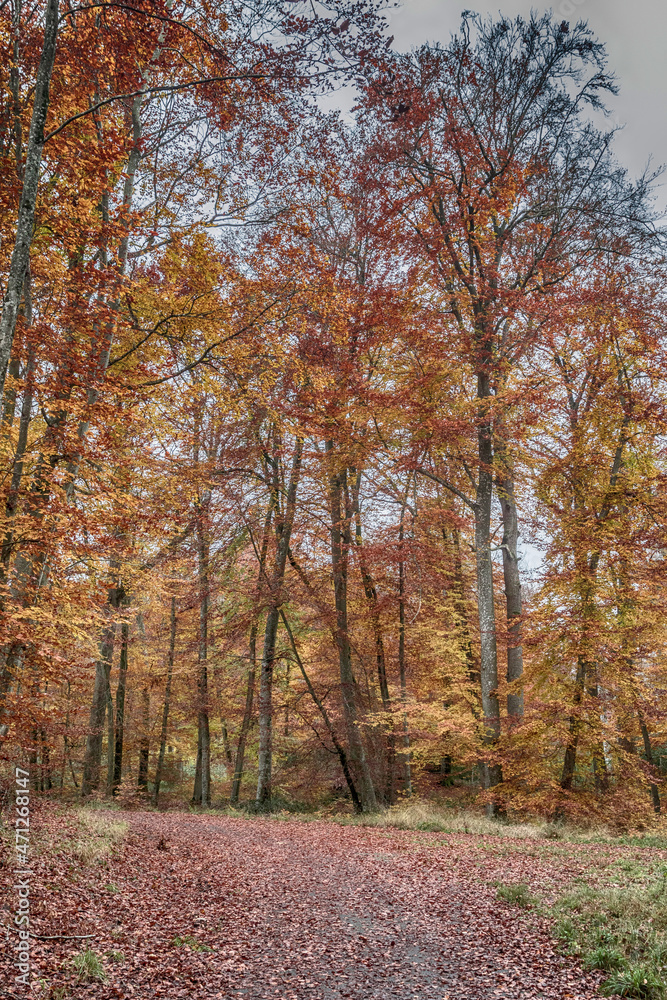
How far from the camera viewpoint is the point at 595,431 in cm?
1479

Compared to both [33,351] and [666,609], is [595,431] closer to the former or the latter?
[666,609]

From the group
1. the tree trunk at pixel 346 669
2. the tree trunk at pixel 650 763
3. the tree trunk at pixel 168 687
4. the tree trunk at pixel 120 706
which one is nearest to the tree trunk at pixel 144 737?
the tree trunk at pixel 168 687

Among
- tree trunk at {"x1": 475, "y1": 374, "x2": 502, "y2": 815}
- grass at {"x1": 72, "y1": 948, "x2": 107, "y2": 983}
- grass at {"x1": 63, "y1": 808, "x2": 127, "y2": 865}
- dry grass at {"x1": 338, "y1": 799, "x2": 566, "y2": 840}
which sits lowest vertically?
dry grass at {"x1": 338, "y1": 799, "x2": 566, "y2": 840}

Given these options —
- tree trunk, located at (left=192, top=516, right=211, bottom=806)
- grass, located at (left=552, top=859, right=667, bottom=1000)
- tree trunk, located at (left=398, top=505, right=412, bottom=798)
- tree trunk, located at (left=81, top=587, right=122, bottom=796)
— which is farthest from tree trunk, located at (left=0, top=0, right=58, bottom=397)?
tree trunk, located at (left=398, top=505, right=412, bottom=798)

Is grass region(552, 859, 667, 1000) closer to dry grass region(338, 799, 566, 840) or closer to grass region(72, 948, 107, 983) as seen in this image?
grass region(72, 948, 107, 983)

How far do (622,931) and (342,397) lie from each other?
12.6 meters

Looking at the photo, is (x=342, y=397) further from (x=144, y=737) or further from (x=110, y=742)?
(x=144, y=737)

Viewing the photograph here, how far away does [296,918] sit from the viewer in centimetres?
659

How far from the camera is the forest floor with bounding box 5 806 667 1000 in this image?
4.77 metres

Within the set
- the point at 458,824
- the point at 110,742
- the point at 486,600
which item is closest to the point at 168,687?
the point at 110,742

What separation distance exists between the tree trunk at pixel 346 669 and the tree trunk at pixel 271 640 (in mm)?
1358

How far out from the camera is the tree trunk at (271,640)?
17.2 meters

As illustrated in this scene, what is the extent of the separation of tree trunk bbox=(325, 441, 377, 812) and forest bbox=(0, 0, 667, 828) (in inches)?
4.1

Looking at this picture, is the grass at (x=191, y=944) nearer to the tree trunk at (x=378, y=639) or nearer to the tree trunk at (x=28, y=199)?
the tree trunk at (x=28, y=199)
